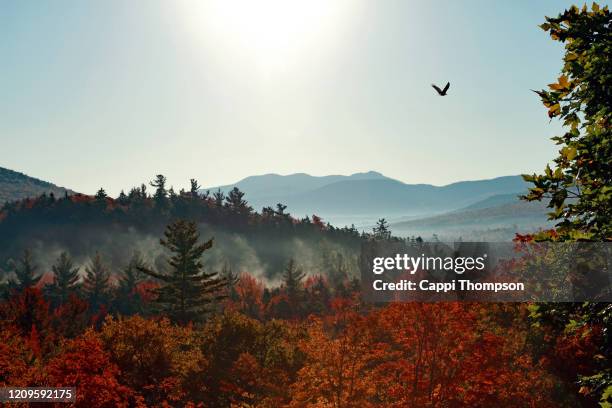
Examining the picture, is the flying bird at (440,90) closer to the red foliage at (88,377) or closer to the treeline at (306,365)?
the treeline at (306,365)

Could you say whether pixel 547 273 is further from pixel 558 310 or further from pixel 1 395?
pixel 1 395

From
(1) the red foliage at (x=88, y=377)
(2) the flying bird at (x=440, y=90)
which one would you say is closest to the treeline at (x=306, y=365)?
(1) the red foliage at (x=88, y=377)

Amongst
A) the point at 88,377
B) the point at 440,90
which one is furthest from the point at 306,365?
the point at 440,90

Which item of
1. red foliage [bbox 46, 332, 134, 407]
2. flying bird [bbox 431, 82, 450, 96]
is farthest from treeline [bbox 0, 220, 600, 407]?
flying bird [bbox 431, 82, 450, 96]

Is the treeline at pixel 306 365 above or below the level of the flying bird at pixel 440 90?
below

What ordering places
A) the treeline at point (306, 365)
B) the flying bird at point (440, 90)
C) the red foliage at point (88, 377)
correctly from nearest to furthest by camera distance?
the flying bird at point (440, 90)
the red foliage at point (88, 377)
the treeline at point (306, 365)

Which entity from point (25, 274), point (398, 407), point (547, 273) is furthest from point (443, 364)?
point (25, 274)

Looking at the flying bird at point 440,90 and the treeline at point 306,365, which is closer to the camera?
the flying bird at point 440,90

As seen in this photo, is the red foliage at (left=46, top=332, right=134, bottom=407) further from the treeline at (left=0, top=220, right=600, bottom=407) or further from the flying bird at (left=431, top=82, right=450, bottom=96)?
the flying bird at (left=431, top=82, right=450, bottom=96)

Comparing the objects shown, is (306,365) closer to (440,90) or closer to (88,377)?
(88,377)

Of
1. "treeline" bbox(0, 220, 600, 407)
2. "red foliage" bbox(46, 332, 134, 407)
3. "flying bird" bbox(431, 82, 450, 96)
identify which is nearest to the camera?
"flying bird" bbox(431, 82, 450, 96)

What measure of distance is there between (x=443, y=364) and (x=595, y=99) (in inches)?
916

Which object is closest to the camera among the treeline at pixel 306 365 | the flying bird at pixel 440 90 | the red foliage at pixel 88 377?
the flying bird at pixel 440 90

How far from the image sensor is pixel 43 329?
4425 centimetres
